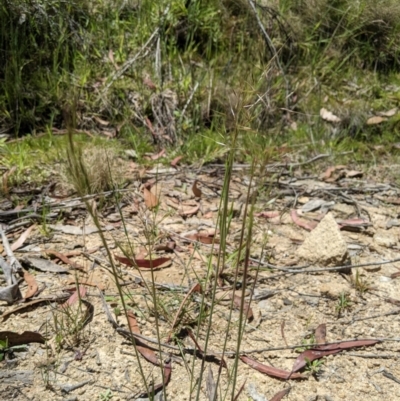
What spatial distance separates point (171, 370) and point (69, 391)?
339mm

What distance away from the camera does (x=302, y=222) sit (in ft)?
9.73

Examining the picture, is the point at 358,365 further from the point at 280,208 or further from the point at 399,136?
the point at 399,136

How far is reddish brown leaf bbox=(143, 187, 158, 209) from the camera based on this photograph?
2.91 metres

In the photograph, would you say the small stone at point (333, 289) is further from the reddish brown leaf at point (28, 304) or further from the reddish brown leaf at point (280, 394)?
the reddish brown leaf at point (28, 304)

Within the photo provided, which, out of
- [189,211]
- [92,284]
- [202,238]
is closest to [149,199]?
[189,211]

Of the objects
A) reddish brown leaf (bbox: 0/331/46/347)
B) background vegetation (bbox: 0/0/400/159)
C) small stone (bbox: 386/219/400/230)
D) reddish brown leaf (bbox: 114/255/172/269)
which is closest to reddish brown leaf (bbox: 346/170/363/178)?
background vegetation (bbox: 0/0/400/159)

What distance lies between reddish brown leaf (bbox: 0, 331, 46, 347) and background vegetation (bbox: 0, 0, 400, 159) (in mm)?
1774

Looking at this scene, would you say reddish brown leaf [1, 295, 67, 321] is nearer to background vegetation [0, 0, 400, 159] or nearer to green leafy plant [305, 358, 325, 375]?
green leafy plant [305, 358, 325, 375]

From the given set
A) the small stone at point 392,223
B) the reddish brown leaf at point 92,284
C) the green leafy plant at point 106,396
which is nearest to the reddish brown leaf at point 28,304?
the reddish brown leaf at point 92,284

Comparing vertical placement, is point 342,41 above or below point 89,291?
above

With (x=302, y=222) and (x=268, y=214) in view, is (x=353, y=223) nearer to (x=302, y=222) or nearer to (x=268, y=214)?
(x=302, y=222)

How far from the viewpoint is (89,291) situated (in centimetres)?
221

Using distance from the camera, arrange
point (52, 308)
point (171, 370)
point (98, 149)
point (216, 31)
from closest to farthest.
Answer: point (171, 370) → point (52, 308) → point (98, 149) → point (216, 31)

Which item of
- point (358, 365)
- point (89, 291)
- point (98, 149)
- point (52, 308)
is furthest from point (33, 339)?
point (98, 149)
